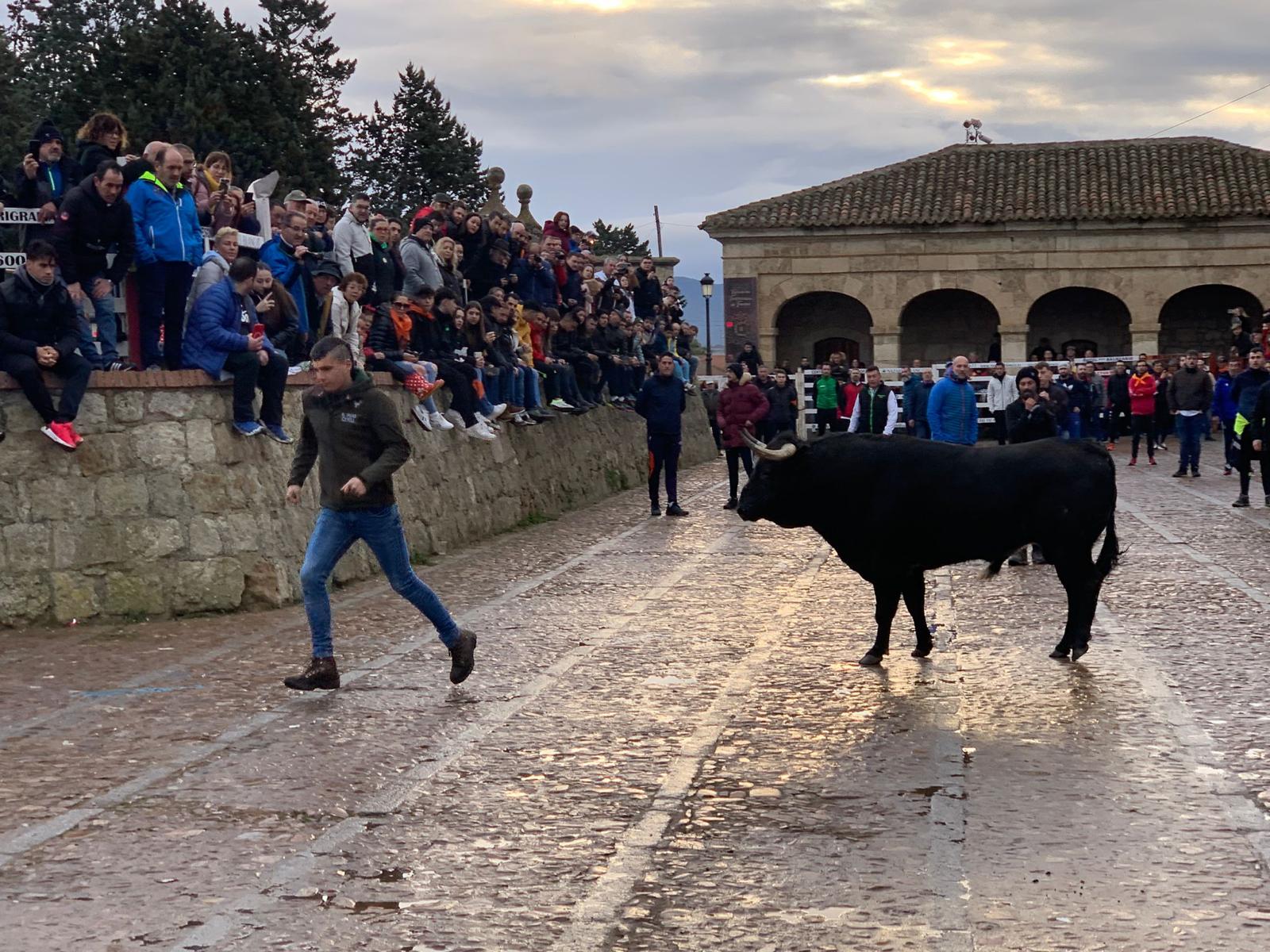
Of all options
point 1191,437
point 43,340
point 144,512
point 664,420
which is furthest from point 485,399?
point 1191,437

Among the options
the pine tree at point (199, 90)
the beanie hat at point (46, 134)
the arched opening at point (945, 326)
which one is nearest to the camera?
the beanie hat at point (46, 134)

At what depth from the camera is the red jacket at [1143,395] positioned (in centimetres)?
3038

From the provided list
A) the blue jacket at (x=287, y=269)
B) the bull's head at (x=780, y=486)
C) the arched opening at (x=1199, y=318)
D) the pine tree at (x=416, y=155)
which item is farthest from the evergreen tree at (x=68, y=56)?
the arched opening at (x=1199, y=318)

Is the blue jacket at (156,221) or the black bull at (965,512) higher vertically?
the blue jacket at (156,221)

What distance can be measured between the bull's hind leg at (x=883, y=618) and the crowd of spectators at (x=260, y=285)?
5.22 metres

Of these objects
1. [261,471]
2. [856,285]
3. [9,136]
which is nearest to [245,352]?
[261,471]

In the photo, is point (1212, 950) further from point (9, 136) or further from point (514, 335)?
point (9, 136)

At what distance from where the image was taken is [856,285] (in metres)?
51.2

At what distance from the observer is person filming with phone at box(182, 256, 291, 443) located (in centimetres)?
1277

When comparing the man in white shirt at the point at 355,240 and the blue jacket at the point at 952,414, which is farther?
the blue jacket at the point at 952,414

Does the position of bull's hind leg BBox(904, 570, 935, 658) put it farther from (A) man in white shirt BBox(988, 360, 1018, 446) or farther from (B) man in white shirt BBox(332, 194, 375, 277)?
(A) man in white shirt BBox(988, 360, 1018, 446)

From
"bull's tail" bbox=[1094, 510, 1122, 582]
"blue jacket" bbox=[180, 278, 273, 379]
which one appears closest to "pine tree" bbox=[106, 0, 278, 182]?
"blue jacket" bbox=[180, 278, 273, 379]

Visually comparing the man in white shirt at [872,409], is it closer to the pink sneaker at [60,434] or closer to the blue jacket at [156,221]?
the blue jacket at [156,221]

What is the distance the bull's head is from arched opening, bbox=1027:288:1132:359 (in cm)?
4218
